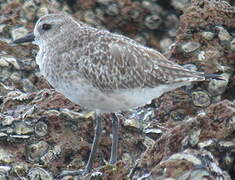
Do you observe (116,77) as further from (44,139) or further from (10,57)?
(10,57)

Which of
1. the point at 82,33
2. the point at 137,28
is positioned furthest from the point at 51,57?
the point at 137,28

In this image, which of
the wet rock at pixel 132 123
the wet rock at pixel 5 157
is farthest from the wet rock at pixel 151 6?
the wet rock at pixel 5 157

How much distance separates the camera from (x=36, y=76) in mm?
9234

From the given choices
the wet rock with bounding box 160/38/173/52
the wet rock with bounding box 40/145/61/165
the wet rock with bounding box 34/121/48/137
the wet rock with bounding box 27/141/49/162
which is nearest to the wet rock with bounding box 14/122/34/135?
the wet rock with bounding box 34/121/48/137

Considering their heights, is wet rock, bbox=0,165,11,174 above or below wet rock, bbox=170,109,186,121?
below

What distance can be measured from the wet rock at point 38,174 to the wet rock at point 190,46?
7.65 feet

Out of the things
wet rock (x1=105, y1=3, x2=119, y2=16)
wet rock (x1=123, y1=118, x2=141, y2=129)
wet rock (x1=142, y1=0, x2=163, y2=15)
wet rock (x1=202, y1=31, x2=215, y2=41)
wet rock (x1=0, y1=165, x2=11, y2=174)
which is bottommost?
wet rock (x1=0, y1=165, x2=11, y2=174)

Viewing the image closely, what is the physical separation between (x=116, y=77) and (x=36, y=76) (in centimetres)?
236

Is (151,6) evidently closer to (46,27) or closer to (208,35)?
(208,35)

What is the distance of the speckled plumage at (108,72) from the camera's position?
23.2 feet

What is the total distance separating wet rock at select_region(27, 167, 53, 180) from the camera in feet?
22.5

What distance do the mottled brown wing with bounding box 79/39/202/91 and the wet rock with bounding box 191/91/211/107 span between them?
637mm

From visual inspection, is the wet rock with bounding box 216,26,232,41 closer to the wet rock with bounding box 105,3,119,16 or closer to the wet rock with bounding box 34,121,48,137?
the wet rock with bounding box 34,121,48,137

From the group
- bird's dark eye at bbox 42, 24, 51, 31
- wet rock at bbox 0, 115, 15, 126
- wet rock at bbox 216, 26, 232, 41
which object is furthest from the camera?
wet rock at bbox 216, 26, 232, 41
